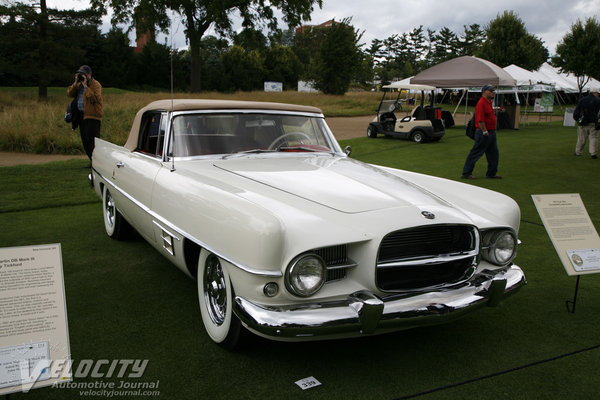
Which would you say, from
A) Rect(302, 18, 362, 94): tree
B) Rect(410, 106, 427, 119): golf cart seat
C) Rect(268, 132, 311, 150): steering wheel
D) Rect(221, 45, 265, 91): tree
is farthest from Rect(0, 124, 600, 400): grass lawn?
Rect(221, 45, 265, 91): tree

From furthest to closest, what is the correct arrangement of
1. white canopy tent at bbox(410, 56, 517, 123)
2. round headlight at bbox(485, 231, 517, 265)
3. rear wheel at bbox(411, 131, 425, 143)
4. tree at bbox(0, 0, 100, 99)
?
tree at bbox(0, 0, 100, 99) → white canopy tent at bbox(410, 56, 517, 123) → rear wheel at bbox(411, 131, 425, 143) → round headlight at bbox(485, 231, 517, 265)

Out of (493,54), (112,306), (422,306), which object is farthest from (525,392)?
(493,54)

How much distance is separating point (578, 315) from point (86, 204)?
6.16m

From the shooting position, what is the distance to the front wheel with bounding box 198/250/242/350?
2.69 metres

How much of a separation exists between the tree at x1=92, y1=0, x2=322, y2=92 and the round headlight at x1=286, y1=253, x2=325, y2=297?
29.5m

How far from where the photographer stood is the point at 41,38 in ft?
98.2

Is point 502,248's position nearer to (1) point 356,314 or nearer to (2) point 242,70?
(1) point 356,314

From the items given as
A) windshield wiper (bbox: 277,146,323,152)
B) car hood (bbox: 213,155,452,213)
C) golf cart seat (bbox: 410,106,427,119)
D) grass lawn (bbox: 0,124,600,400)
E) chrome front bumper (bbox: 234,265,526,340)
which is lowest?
grass lawn (bbox: 0,124,600,400)

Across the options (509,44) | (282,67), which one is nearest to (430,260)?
(509,44)

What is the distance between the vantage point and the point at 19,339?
81.1 inches

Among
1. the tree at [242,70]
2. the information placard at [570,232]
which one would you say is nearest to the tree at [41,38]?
the tree at [242,70]

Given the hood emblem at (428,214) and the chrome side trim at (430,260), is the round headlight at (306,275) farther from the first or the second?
the hood emblem at (428,214)

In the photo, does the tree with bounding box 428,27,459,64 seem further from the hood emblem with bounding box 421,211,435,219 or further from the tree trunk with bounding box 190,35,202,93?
the hood emblem with bounding box 421,211,435,219

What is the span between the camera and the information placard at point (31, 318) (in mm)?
2018
